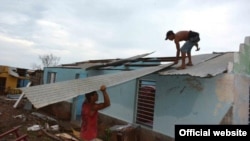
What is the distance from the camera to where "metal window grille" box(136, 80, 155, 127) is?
9.12 metres

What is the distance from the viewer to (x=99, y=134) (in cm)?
1059

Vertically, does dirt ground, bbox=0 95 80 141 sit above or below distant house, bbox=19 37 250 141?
below

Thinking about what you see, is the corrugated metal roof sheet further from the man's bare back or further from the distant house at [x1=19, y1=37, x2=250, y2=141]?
the man's bare back

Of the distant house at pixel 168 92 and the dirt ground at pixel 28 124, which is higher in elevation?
the distant house at pixel 168 92

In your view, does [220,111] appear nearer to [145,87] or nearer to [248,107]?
[248,107]

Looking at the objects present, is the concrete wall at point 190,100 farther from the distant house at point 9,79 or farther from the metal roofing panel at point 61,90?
the distant house at point 9,79

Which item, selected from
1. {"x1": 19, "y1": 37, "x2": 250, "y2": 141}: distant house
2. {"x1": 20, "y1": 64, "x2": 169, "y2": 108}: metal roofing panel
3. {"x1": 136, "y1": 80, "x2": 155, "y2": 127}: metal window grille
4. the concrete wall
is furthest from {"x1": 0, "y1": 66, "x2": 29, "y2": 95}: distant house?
{"x1": 20, "y1": 64, "x2": 169, "y2": 108}: metal roofing panel

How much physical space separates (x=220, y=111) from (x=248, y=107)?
76 centimetres

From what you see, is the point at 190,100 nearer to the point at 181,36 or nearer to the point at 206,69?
the point at 206,69

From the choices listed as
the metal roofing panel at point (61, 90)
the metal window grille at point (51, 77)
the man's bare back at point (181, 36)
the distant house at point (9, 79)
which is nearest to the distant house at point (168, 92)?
the metal roofing panel at point (61, 90)

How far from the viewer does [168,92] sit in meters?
8.05

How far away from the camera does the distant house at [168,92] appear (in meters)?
5.55

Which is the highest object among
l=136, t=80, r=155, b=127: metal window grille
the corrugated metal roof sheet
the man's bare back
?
the man's bare back

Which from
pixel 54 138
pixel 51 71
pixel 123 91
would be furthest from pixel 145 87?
pixel 51 71
